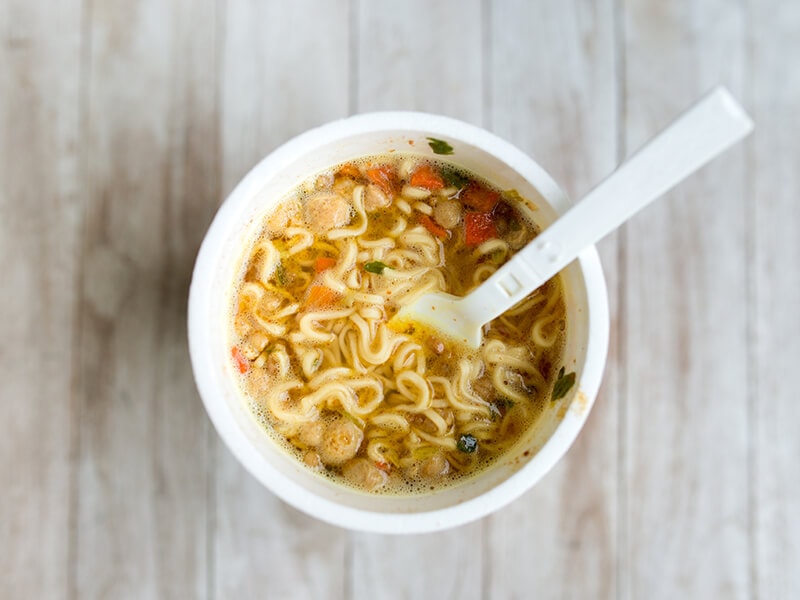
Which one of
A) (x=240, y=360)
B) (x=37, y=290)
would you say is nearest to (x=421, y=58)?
(x=240, y=360)

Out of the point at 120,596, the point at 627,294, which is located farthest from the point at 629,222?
the point at 120,596

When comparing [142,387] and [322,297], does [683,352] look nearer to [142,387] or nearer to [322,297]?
[322,297]

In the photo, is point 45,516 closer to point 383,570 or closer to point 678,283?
point 383,570

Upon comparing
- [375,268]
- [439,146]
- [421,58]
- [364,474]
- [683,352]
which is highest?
[421,58]

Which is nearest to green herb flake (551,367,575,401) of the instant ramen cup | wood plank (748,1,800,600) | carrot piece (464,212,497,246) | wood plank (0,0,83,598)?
the instant ramen cup

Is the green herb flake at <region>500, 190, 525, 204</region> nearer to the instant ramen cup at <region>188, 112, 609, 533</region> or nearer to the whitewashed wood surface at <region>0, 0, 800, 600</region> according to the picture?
the instant ramen cup at <region>188, 112, 609, 533</region>

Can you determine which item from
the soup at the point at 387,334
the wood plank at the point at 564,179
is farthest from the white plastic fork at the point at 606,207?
the wood plank at the point at 564,179
